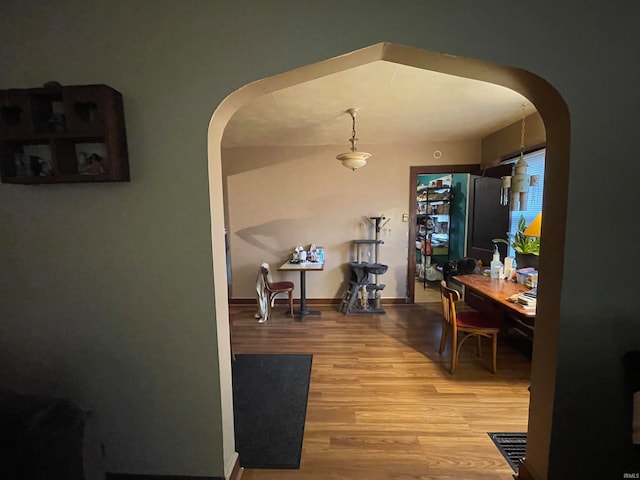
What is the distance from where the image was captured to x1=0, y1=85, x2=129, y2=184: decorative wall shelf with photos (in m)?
1.10

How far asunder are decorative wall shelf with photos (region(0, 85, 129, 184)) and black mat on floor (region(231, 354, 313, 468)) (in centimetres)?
171

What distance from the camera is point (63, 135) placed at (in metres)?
1.11

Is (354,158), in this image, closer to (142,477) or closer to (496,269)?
(496,269)

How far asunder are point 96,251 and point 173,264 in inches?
14.4

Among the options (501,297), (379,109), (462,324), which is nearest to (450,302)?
(462,324)

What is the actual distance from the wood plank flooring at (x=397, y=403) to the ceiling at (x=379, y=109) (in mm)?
2472

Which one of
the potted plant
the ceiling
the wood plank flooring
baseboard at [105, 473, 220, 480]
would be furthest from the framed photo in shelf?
the potted plant

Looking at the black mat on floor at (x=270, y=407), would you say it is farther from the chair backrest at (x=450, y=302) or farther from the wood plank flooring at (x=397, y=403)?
the chair backrest at (x=450, y=302)

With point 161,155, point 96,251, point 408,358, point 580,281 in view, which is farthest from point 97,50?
point 408,358

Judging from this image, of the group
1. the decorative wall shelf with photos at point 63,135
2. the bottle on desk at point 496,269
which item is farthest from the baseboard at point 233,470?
the bottle on desk at point 496,269

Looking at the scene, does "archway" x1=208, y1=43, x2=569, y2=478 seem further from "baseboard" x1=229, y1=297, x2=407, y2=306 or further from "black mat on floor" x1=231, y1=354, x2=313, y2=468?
"baseboard" x1=229, y1=297, x2=407, y2=306

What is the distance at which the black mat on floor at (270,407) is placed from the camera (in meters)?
1.67

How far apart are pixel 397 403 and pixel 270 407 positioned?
963 millimetres

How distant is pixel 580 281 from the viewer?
114 centimetres
